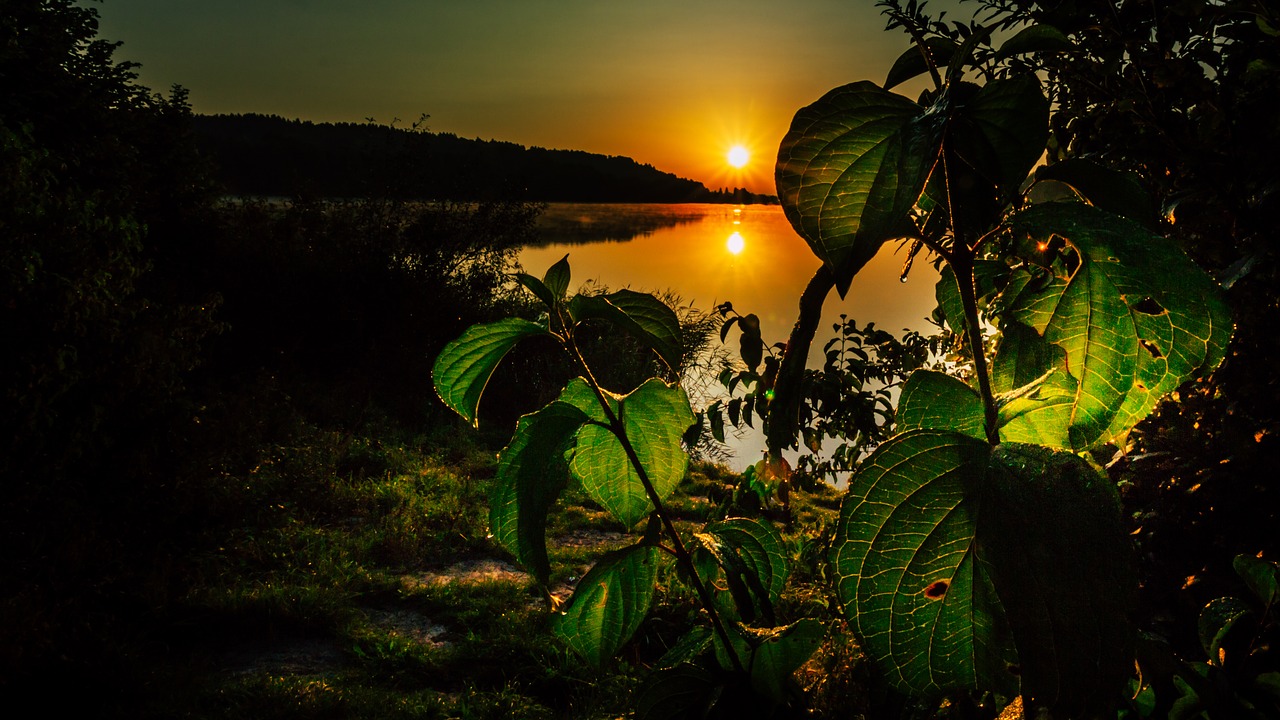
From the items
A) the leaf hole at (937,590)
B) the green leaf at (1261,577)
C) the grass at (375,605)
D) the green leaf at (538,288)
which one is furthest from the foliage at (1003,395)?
the grass at (375,605)

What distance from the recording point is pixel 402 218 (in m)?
9.95

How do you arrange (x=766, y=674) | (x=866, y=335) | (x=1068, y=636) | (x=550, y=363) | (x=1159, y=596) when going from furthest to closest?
(x=550, y=363), (x=866, y=335), (x=1159, y=596), (x=766, y=674), (x=1068, y=636)

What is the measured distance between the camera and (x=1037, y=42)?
47 cm

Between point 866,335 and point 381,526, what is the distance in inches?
142

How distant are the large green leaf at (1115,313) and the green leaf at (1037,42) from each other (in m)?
0.11

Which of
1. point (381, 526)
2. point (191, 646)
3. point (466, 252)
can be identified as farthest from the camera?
point (466, 252)

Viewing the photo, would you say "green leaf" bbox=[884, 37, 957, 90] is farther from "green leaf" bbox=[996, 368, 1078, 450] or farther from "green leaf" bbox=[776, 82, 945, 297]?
"green leaf" bbox=[996, 368, 1078, 450]

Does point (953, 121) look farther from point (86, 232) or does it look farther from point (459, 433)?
point (459, 433)

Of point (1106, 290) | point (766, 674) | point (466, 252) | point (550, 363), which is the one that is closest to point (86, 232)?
point (766, 674)

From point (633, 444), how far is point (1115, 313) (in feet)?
1.79

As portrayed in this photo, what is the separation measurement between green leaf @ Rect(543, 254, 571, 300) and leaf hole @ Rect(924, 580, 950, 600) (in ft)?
1.62

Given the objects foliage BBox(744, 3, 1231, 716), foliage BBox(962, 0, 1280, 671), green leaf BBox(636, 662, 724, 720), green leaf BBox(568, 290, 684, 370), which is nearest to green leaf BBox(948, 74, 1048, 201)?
foliage BBox(744, 3, 1231, 716)

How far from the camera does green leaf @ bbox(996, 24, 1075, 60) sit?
0.46 meters

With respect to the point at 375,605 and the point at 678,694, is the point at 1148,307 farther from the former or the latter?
the point at 375,605
